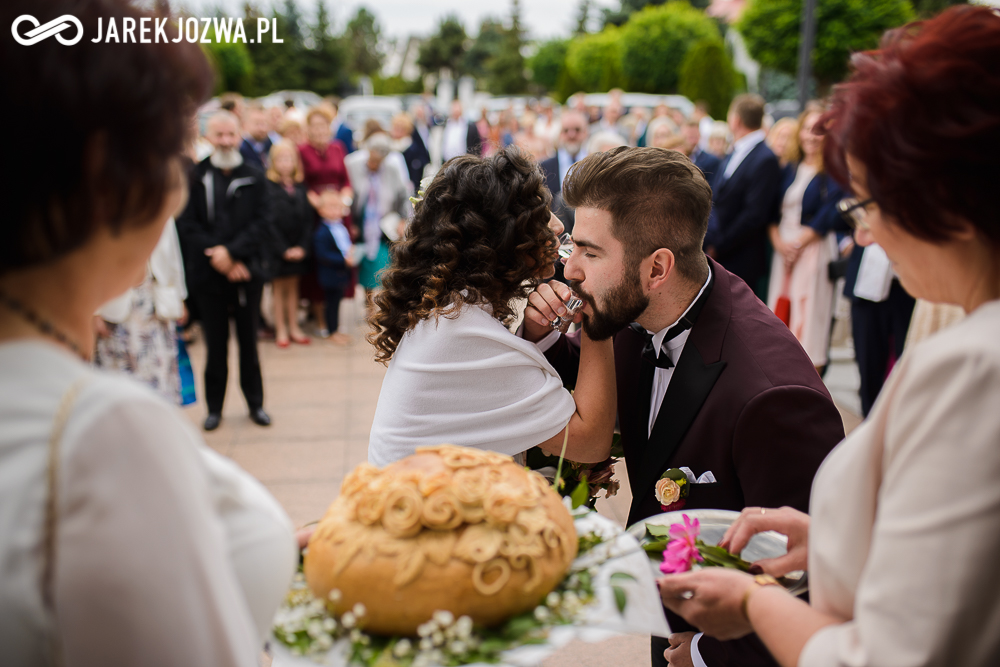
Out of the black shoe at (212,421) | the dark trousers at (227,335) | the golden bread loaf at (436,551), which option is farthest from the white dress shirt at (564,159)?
the golden bread loaf at (436,551)

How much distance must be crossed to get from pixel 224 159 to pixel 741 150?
459 centimetres

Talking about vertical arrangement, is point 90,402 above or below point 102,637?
above

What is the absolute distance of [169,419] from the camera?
2.86 feet

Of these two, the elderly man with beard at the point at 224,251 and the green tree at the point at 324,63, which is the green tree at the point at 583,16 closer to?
the green tree at the point at 324,63

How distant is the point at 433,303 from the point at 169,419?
123 cm

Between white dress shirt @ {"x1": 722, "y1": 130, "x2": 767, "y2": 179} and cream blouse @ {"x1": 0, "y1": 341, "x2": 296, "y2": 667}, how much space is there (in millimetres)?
6583

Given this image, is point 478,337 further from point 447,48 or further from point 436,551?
point 447,48

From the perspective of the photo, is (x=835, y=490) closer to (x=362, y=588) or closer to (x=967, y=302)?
(x=967, y=302)

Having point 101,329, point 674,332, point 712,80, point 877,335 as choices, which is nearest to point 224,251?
point 101,329

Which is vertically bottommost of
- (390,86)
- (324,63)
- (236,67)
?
(236,67)

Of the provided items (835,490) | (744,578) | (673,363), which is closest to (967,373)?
(835,490)

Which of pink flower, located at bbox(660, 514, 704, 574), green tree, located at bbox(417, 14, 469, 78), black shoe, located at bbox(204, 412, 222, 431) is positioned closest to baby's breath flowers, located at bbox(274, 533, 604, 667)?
pink flower, located at bbox(660, 514, 704, 574)

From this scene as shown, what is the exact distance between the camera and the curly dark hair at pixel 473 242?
2.09 m

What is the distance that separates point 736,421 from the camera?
1960 mm
